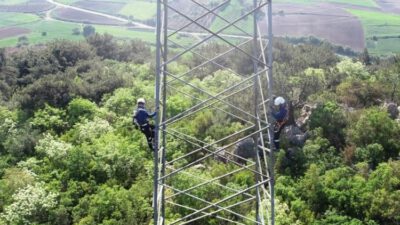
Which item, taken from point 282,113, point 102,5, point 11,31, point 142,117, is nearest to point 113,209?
point 142,117

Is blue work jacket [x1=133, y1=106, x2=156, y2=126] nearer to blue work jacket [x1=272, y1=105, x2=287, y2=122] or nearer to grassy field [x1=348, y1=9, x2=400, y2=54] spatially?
blue work jacket [x1=272, y1=105, x2=287, y2=122]

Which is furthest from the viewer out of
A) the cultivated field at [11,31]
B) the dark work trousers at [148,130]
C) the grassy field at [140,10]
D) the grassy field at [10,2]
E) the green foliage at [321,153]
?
the grassy field at [10,2]

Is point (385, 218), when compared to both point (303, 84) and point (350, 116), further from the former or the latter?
point (303, 84)

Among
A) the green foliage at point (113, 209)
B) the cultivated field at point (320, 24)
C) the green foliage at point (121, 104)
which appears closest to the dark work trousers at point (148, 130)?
the green foliage at point (113, 209)

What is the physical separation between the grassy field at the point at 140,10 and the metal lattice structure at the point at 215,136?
37388 mm

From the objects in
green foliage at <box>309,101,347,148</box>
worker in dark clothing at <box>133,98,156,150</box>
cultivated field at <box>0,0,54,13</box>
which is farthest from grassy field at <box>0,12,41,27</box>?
worker in dark clothing at <box>133,98,156,150</box>

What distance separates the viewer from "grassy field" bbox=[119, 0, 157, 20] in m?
80.9

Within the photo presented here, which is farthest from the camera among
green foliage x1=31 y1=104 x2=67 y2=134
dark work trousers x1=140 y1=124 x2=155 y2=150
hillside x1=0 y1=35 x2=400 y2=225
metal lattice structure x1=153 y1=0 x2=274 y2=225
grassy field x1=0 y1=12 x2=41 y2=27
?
grassy field x1=0 y1=12 x2=41 y2=27

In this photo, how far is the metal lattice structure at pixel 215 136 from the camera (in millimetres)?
11930

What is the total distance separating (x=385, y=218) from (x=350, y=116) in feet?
27.4

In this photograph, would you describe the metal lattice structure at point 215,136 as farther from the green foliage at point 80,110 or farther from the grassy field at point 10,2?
the grassy field at point 10,2

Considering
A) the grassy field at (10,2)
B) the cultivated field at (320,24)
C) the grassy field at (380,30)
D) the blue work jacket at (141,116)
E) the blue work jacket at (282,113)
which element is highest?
the blue work jacket at (141,116)

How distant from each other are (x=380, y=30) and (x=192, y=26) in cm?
2738

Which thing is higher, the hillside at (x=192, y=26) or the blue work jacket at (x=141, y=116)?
the blue work jacket at (x=141, y=116)
